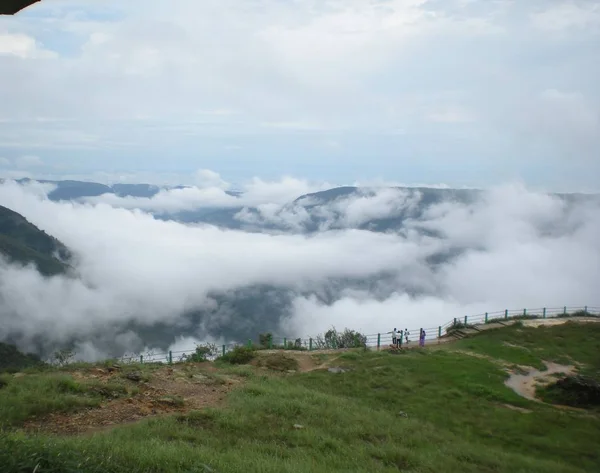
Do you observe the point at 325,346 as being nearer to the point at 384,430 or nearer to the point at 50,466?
the point at 384,430

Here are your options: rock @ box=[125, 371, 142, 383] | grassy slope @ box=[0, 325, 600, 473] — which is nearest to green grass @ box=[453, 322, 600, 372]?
grassy slope @ box=[0, 325, 600, 473]

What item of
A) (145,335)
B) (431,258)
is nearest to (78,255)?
(145,335)

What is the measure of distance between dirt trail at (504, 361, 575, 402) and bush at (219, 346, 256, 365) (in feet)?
34.4

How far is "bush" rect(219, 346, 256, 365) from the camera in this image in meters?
20.9

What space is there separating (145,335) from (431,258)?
113m

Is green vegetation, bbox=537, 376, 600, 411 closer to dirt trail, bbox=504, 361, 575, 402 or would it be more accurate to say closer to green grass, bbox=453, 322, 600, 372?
dirt trail, bbox=504, 361, 575, 402

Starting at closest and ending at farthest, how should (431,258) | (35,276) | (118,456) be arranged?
1. (118,456)
2. (35,276)
3. (431,258)

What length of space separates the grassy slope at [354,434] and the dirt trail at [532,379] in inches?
22.4

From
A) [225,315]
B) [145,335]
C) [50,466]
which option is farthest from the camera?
[225,315]

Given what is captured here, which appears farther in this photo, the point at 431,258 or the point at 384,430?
the point at 431,258

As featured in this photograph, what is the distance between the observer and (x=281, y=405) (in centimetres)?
1147

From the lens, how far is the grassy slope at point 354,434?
19.9 feet

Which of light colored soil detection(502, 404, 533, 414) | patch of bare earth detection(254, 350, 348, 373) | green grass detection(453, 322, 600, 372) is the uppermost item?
green grass detection(453, 322, 600, 372)

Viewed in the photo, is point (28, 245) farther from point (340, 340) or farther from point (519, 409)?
point (519, 409)
